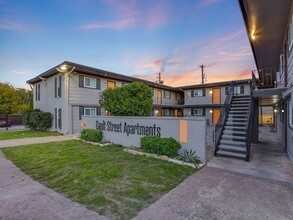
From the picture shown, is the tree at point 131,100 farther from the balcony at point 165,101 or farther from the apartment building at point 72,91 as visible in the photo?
the balcony at point 165,101

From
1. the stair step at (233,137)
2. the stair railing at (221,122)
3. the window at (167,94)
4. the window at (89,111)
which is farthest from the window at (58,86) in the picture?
the window at (167,94)

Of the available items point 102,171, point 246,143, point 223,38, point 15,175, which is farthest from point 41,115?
point 223,38

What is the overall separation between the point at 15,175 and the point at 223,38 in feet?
47.7

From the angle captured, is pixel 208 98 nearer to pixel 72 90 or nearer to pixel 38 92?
pixel 72 90

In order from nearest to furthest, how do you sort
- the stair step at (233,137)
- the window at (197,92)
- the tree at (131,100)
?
the stair step at (233,137)
the tree at (131,100)
the window at (197,92)

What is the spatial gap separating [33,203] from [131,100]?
6.08 m

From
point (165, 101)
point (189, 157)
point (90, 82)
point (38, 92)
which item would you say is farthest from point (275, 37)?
point (38, 92)

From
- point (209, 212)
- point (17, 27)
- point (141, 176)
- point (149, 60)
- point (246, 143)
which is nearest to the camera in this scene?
point (209, 212)

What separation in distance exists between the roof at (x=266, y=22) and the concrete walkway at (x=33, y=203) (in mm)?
7655

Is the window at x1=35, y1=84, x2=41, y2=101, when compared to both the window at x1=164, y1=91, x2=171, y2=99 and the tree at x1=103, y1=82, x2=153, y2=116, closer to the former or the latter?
the tree at x1=103, y1=82, x2=153, y2=116

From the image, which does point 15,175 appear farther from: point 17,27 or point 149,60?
point 149,60

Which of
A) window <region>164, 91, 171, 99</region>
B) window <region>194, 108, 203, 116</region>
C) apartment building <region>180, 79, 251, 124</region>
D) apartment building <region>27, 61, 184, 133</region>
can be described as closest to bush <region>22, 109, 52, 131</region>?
apartment building <region>27, 61, 184, 133</region>

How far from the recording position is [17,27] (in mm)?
11719

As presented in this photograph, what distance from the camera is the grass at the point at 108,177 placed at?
10.4ft
